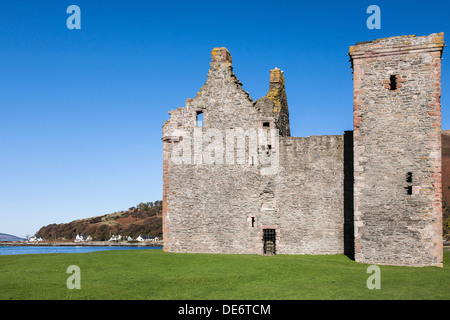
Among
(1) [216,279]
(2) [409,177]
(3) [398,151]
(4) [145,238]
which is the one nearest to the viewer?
(1) [216,279]

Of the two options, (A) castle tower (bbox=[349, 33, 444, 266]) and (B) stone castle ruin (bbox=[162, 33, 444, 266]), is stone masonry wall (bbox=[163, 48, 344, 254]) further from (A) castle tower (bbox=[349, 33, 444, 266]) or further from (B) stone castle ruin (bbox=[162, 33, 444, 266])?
(A) castle tower (bbox=[349, 33, 444, 266])

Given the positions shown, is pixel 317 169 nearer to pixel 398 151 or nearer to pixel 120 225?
pixel 398 151

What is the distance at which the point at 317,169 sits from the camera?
2292cm

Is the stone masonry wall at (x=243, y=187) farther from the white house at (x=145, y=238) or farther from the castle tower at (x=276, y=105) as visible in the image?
the white house at (x=145, y=238)

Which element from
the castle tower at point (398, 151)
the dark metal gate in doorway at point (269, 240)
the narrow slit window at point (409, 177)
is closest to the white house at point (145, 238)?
the dark metal gate in doorway at point (269, 240)

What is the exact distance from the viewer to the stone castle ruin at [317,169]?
19391mm

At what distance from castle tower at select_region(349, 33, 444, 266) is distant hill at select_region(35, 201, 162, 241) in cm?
8588

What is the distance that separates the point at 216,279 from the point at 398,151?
32.0 ft

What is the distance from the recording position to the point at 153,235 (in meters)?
102

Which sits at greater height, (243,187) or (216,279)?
(243,187)

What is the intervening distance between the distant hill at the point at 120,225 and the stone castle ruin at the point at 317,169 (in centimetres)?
7982

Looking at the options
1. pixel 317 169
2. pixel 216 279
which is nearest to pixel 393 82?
pixel 317 169

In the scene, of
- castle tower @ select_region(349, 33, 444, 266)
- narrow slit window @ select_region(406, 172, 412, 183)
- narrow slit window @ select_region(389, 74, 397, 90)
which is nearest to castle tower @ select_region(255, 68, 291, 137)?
castle tower @ select_region(349, 33, 444, 266)
